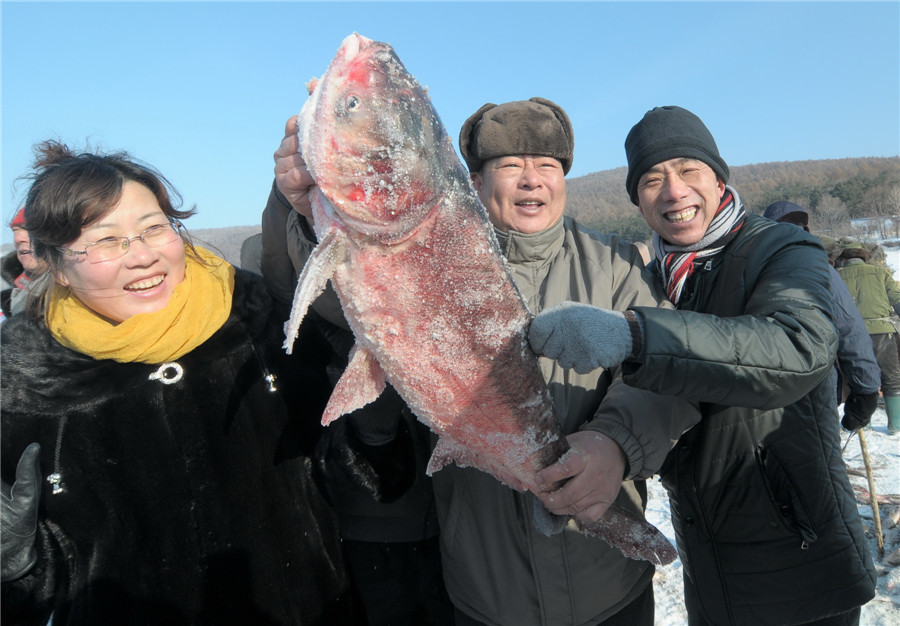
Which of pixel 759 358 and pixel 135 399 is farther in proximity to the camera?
pixel 135 399

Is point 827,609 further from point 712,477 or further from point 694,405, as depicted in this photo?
point 694,405

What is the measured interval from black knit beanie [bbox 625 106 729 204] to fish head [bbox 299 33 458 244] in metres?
1.23

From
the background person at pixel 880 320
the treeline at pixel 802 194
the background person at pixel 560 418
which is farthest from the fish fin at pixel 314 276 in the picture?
the treeline at pixel 802 194

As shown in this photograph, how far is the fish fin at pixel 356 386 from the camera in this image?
6.21 feet

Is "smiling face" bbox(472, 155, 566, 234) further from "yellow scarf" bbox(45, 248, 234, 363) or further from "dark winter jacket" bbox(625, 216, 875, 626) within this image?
"yellow scarf" bbox(45, 248, 234, 363)

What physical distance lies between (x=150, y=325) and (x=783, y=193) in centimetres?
5907

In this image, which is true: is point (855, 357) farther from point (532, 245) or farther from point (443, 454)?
point (443, 454)

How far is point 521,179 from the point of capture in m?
2.46

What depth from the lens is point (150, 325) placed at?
196cm

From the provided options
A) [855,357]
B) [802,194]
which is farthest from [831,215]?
[855,357]

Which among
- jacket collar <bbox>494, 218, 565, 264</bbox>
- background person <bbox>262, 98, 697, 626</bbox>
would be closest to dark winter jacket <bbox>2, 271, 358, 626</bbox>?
background person <bbox>262, 98, 697, 626</bbox>

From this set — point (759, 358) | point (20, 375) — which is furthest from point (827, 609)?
point (20, 375)

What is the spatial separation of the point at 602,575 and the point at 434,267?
1468 millimetres

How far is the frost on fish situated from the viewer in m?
1.75
